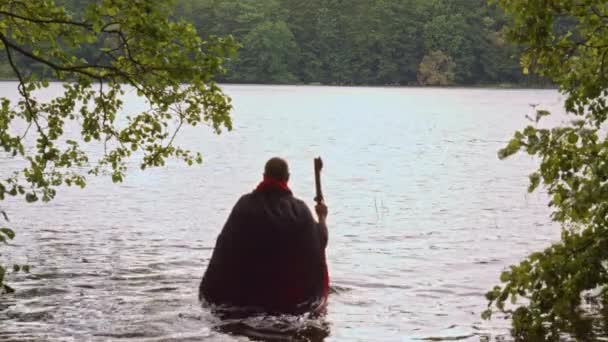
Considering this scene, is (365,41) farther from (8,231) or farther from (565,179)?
(8,231)

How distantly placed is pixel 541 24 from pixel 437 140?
164 ft

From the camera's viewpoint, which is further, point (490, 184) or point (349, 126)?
point (349, 126)

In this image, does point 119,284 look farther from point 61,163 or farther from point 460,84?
point 460,84

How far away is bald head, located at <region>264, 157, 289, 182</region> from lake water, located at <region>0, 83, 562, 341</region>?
1965mm

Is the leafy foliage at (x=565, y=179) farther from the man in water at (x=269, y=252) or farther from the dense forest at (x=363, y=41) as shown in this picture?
the dense forest at (x=363, y=41)

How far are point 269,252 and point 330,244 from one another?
826 cm

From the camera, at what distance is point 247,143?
2144 inches

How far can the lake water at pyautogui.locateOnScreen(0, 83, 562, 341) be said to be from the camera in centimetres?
1223

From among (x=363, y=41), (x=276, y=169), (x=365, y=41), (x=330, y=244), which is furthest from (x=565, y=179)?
(x=363, y=41)

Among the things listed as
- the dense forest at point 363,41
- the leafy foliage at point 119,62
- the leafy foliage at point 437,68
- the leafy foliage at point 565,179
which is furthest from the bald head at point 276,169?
the leafy foliage at point 437,68

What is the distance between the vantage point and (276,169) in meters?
11.4

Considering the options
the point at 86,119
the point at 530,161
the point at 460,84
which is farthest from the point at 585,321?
the point at 460,84

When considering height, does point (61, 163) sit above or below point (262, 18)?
below

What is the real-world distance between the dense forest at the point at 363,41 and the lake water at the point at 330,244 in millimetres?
120646
